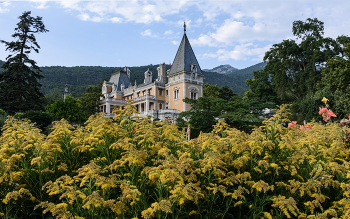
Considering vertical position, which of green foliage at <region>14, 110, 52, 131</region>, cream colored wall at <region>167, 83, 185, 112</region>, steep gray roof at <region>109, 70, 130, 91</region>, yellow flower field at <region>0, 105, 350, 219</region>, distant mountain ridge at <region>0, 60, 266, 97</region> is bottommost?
yellow flower field at <region>0, 105, 350, 219</region>

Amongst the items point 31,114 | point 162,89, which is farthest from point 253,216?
point 162,89

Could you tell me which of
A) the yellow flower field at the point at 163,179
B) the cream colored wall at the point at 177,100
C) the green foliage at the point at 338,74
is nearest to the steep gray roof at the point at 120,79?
the cream colored wall at the point at 177,100

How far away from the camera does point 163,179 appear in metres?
2.87

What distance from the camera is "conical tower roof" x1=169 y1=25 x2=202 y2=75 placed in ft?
141

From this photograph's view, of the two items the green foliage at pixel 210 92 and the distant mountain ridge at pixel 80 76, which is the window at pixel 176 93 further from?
the distant mountain ridge at pixel 80 76

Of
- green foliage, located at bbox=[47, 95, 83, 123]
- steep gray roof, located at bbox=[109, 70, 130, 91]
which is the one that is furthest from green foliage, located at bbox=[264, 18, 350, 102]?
steep gray roof, located at bbox=[109, 70, 130, 91]

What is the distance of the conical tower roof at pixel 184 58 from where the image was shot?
4297 cm

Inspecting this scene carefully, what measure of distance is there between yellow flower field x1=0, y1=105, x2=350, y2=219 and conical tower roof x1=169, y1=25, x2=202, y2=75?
38.9 metres

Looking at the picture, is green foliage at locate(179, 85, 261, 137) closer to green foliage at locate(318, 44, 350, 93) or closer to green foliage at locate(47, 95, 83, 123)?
green foliage at locate(318, 44, 350, 93)

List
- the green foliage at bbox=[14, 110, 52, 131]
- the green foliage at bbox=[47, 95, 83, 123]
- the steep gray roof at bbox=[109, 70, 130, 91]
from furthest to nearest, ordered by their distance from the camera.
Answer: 1. the steep gray roof at bbox=[109, 70, 130, 91]
2. the green foliage at bbox=[47, 95, 83, 123]
3. the green foliage at bbox=[14, 110, 52, 131]

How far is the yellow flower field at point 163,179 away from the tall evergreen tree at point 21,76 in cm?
2909

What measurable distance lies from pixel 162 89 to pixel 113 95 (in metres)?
13.1

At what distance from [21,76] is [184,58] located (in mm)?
21563

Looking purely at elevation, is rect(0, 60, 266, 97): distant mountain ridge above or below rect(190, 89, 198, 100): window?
above
